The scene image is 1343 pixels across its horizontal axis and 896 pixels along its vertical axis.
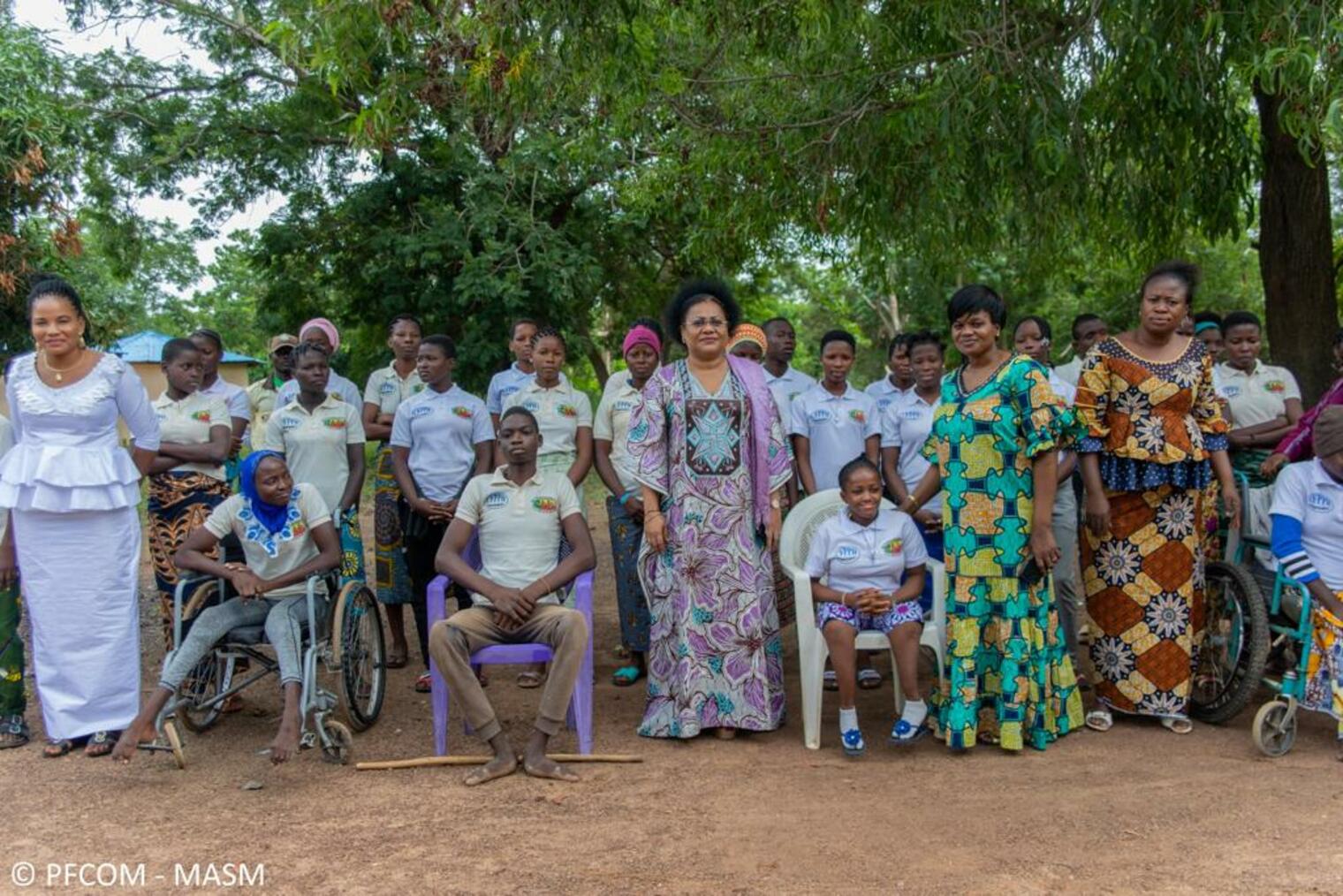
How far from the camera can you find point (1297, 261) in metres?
6.59

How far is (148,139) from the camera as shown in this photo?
15242 millimetres

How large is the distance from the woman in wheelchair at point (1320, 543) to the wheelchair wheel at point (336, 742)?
3991mm

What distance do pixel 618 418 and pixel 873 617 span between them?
6.07ft

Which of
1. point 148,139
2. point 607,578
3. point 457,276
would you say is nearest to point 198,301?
point 148,139

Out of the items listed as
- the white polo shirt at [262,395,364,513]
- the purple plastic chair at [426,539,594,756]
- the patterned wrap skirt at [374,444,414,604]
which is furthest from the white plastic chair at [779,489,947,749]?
the white polo shirt at [262,395,364,513]

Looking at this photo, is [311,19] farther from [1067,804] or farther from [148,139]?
[148,139]

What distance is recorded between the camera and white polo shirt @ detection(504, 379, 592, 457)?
625 centimetres

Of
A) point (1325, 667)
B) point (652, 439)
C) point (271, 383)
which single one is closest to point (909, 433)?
point (652, 439)

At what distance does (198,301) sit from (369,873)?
125ft

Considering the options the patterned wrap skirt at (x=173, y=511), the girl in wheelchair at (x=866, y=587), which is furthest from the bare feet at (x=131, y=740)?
the girl in wheelchair at (x=866, y=587)

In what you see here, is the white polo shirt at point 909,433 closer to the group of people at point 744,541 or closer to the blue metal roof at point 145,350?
the group of people at point 744,541

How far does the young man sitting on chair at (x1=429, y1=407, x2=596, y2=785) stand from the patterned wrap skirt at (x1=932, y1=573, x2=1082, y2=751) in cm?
159

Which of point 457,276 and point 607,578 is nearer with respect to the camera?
point 607,578

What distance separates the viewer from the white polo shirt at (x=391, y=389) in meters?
6.70
